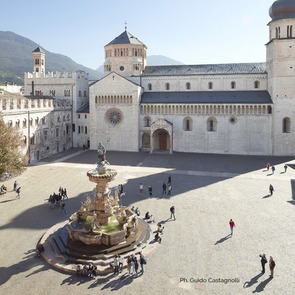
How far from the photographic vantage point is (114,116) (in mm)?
63094

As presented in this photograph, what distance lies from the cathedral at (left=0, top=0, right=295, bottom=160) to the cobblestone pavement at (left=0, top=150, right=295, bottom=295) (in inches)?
365

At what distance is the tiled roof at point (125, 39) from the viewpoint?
67.8m

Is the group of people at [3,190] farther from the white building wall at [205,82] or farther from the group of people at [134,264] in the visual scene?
the white building wall at [205,82]

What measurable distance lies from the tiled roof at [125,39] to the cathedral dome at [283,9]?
26540mm

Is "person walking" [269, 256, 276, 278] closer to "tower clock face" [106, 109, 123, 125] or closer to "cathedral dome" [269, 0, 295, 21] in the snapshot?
"tower clock face" [106, 109, 123, 125]

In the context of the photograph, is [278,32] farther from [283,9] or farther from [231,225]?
[231,225]

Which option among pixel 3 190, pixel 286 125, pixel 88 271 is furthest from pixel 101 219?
pixel 286 125

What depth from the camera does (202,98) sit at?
199 ft

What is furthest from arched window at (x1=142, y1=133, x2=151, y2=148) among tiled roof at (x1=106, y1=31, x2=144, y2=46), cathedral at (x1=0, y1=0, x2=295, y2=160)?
tiled roof at (x1=106, y1=31, x2=144, y2=46)

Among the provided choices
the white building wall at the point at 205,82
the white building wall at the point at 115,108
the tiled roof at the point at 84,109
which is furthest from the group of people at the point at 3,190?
the white building wall at the point at 205,82

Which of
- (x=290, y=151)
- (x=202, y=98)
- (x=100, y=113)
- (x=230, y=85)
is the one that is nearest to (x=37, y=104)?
(x=100, y=113)

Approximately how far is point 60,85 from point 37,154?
65.8 ft

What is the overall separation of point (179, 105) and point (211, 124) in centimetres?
688

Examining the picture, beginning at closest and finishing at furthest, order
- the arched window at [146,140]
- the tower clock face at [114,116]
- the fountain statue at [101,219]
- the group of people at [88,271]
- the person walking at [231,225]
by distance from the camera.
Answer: the group of people at [88,271] < the fountain statue at [101,219] < the person walking at [231,225] < the tower clock face at [114,116] < the arched window at [146,140]
